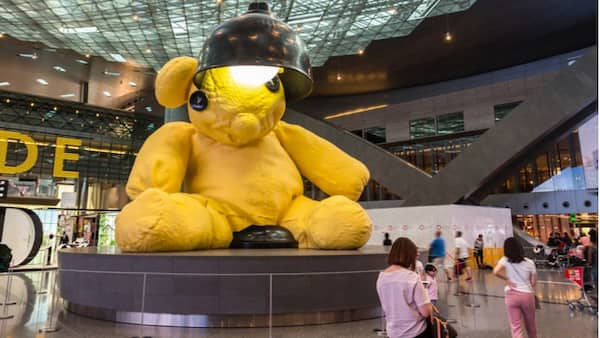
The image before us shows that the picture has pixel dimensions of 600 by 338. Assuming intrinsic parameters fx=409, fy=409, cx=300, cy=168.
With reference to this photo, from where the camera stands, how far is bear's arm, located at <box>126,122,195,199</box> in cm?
519

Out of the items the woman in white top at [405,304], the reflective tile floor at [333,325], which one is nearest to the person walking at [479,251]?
the reflective tile floor at [333,325]

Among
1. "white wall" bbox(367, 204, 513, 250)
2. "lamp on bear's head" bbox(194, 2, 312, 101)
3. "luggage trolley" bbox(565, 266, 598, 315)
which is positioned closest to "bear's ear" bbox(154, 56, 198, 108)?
"lamp on bear's head" bbox(194, 2, 312, 101)

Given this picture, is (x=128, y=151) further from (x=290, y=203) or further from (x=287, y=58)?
(x=287, y=58)

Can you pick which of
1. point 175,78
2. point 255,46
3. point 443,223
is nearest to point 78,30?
point 175,78

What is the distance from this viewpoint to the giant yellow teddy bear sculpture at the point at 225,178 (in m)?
4.67

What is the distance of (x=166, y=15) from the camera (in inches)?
522

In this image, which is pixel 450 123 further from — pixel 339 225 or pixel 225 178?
pixel 225 178

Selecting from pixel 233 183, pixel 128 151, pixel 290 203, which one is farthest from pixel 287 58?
pixel 128 151

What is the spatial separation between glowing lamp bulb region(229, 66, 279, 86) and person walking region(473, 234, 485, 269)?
34.7 ft

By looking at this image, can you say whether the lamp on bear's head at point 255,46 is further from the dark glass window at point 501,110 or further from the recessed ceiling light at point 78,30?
the dark glass window at point 501,110

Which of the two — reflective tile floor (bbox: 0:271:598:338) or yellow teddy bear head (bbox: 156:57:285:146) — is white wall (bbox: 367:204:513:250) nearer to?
reflective tile floor (bbox: 0:271:598:338)

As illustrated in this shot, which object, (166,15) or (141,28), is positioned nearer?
(166,15)

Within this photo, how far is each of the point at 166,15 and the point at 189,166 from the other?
30.3 feet

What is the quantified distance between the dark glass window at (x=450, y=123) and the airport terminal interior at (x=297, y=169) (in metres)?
0.11
